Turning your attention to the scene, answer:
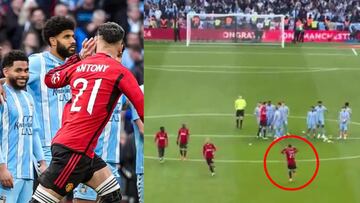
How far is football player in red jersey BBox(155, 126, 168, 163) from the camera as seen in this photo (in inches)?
687

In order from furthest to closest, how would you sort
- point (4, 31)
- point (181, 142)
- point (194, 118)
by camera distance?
point (194, 118), point (181, 142), point (4, 31)

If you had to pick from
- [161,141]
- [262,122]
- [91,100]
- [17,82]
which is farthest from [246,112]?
[91,100]

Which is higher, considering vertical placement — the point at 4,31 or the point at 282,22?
the point at 282,22

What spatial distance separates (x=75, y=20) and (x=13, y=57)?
1.13ft

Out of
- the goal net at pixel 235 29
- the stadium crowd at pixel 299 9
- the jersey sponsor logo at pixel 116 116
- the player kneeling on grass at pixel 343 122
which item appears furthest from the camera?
the stadium crowd at pixel 299 9

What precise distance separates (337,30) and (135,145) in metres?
19.2

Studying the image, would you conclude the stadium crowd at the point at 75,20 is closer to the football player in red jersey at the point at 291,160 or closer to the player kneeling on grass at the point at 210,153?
the football player in red jersey at the point at 291,160

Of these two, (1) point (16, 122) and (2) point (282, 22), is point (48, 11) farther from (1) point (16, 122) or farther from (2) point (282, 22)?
(2) point (282, 22)

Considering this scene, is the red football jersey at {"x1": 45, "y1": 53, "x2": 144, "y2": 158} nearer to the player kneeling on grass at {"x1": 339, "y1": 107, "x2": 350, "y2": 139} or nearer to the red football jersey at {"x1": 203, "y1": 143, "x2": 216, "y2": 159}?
the red football jersey at {"x1": 203, "y1": 143, "x2": 216, "y2": 159}

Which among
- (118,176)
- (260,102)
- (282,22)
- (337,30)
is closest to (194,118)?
(260,102)

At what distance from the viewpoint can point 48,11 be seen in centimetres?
352

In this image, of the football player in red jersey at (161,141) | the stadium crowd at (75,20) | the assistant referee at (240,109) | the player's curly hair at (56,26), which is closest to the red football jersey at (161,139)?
the football player in red jersey at (161,141)

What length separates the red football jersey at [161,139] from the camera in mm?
17514

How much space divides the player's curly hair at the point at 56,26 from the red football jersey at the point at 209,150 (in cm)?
1394
